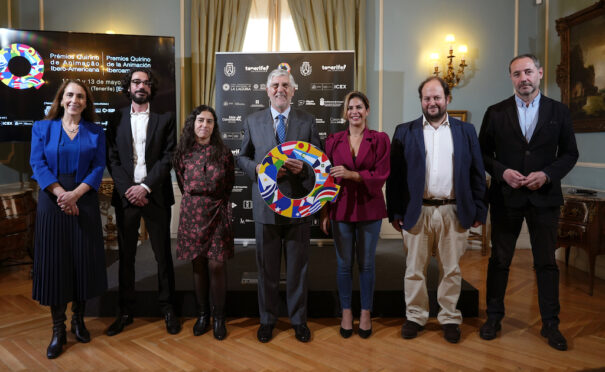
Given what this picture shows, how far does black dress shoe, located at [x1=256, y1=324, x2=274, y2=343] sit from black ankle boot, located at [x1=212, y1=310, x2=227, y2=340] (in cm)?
22

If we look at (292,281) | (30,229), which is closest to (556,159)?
(292,281)

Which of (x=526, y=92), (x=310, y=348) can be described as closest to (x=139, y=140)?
(x=310, y=348)

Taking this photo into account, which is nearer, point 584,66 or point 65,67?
point 584,66

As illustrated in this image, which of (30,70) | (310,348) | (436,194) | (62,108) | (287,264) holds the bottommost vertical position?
(310,348)

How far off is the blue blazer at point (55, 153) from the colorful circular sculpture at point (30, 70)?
2.38m

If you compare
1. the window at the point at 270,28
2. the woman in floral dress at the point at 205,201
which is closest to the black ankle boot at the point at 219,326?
the woman in floral dress at the point at 205,201

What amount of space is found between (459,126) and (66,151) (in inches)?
93.9

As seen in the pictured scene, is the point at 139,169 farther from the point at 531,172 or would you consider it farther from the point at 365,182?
→ the point at 531,172

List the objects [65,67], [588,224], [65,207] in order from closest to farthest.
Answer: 1. [65,207]
2. [588,224]
3. [65,67]

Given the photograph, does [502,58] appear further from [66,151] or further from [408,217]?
[66,151]

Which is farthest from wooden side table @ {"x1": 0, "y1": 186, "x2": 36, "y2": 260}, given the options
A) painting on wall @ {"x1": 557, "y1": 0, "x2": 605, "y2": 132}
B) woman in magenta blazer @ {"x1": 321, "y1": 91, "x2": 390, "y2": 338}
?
painting on wall @ {"x1": 557, "y1": 0, "x2": 605, "y2": 132}

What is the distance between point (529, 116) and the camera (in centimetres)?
261

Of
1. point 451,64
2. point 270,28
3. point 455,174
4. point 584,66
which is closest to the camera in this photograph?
point 455,174

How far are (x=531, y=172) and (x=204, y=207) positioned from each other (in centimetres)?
202
